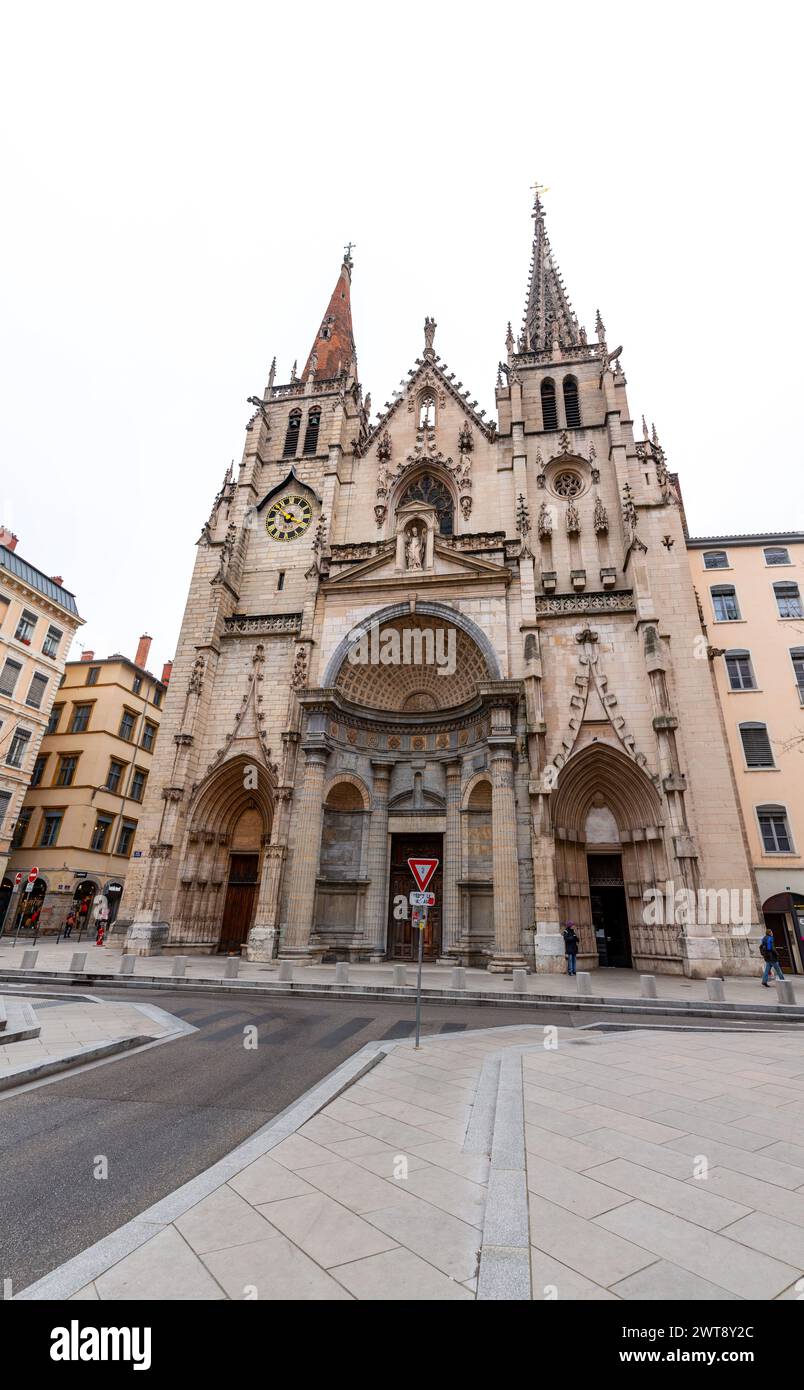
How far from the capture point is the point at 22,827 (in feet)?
105

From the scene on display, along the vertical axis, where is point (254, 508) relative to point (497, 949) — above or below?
above

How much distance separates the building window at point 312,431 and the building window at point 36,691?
1897 cm

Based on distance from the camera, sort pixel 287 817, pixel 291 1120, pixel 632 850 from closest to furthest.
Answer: pixel 291 1120, pixel 632 850, pixel 287 817

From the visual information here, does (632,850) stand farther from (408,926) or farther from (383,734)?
(383,734)

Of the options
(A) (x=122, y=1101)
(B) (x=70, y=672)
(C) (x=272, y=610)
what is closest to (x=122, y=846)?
(B) (x=70, y=672)

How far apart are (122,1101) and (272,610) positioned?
22518 mm

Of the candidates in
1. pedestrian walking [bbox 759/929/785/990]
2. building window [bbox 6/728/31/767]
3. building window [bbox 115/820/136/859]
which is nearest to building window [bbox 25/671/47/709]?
building window [bbox 6/728/31/767]

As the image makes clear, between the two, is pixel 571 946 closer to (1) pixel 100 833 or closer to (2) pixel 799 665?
(2) pixel 799 665

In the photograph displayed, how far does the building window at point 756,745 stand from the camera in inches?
924

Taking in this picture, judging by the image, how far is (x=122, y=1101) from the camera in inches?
234

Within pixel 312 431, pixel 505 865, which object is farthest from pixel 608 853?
pixel 312 431

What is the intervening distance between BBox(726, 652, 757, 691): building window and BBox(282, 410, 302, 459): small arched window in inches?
930

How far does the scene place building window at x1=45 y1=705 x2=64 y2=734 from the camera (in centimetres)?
3475

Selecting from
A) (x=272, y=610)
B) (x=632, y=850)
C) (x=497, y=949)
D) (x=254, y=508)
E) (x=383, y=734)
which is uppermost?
(x=254, y=508)
